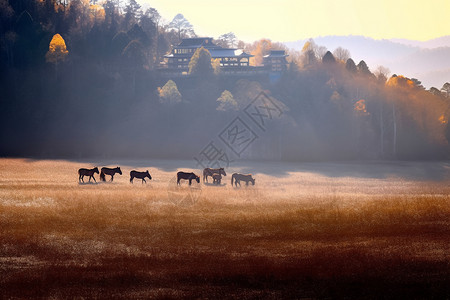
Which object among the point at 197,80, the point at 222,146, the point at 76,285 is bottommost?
the point at 76,285

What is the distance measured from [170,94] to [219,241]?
63.2 m

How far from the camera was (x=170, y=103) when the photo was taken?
8838cm

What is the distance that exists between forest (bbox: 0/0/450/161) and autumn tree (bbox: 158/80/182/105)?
249 millimetres

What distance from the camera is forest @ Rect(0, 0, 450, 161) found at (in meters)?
81.4

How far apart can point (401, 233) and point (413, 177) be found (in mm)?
32394

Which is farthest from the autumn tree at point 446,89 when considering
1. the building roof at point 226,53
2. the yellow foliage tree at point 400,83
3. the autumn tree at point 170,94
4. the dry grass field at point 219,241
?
the dry grass field at point 219,241

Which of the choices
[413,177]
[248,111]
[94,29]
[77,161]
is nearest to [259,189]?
[413,177]

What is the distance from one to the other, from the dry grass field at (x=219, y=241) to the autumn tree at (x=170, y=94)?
42797mm

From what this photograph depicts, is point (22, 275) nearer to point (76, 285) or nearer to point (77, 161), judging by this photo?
point (76, 285)

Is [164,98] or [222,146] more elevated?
[164,98]

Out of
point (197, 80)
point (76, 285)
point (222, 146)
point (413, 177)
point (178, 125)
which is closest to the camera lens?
point (76, 285)

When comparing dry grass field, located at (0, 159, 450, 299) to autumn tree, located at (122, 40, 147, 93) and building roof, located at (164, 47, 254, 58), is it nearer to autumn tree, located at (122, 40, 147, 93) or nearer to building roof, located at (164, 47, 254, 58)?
autumn tree, located at (122, 40, 147, 93)

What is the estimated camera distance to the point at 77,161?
66000 millimetres

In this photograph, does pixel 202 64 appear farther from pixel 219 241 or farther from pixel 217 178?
pixel 219 241
